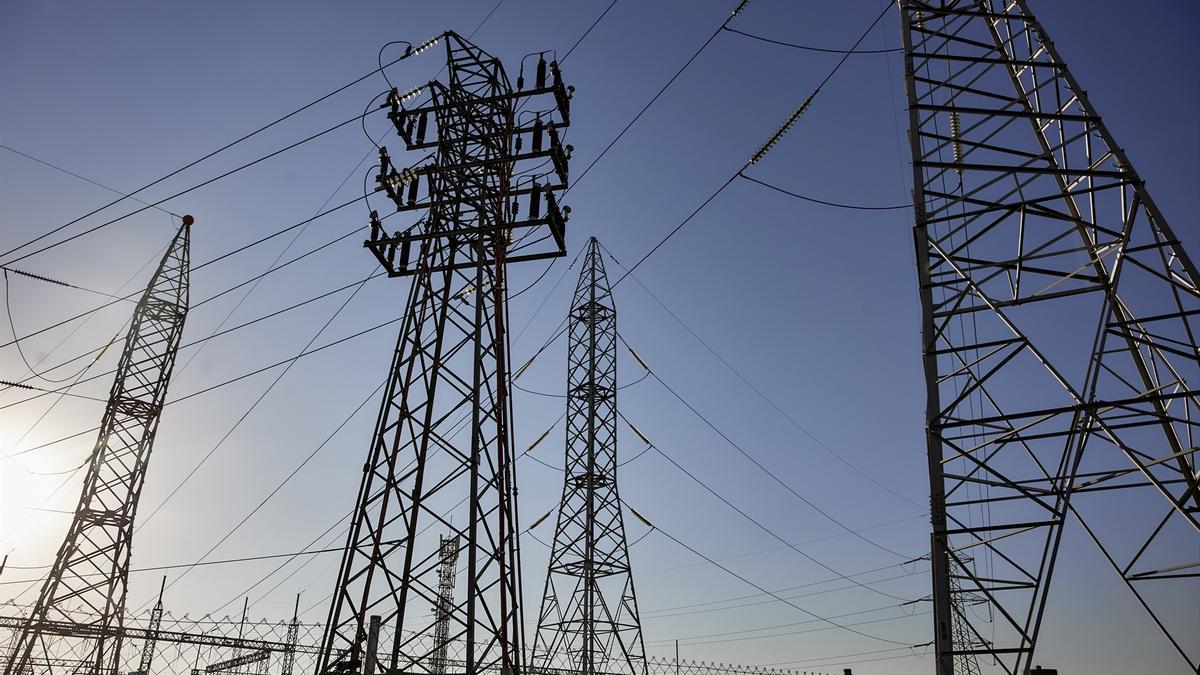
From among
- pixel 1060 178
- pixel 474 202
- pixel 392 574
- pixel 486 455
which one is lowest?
pixel 392 574

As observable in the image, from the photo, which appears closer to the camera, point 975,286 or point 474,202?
point 975,286

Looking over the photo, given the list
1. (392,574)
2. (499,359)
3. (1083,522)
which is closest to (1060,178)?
(1083,522)

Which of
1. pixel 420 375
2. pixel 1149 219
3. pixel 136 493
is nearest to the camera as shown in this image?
pixel 1149 219

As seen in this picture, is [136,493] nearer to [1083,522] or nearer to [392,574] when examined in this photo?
[392,574]

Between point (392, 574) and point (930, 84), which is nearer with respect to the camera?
point (392, 574)

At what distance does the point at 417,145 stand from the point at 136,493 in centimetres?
1817

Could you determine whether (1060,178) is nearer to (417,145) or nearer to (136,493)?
(417,145)

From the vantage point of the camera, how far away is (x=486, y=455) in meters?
13.5

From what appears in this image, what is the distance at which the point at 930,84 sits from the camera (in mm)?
14641

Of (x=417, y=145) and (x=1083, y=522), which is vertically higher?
(x=417, y=145)

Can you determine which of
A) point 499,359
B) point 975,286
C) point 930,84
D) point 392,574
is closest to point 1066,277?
point 975,286

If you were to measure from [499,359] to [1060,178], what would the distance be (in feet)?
33.2

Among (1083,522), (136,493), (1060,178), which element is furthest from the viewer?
(136,493)

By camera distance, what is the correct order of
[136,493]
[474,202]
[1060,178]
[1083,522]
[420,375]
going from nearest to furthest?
[1083,522]
[1060,178]
[420,375]
[474,202]
[136,493]
